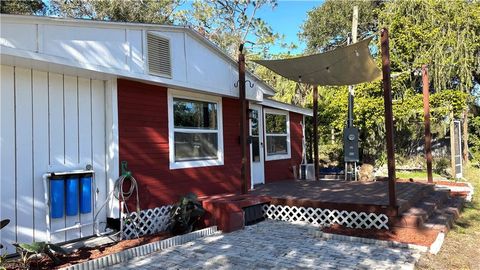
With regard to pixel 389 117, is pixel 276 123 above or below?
above

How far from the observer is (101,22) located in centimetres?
489

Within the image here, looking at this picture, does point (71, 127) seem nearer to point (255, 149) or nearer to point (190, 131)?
point (190, 131)

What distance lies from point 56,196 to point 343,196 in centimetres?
445

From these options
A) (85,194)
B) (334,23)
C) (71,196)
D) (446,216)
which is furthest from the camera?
(334,23)

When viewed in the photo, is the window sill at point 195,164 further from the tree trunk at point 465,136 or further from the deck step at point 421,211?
the tree trunk at point 465,136

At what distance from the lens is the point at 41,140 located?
4.40 metres

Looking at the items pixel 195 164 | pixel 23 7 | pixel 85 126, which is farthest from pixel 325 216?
pixel 23 7

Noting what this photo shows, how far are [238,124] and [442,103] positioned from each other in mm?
8920

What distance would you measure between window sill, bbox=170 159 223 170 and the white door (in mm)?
1713

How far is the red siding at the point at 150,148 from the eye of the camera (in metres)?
5.29

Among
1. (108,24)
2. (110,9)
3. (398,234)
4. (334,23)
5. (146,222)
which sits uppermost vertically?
(334,23)

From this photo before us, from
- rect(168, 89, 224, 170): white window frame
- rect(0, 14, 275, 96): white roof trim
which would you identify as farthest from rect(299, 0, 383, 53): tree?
rect(168, 89, 224, 170): white window frame

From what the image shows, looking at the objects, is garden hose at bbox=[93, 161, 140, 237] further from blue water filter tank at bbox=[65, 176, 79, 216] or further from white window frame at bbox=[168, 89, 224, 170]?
white window frame at bbox=[168, 89, 224, 170]

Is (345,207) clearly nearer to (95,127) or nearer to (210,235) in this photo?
(210,235)
